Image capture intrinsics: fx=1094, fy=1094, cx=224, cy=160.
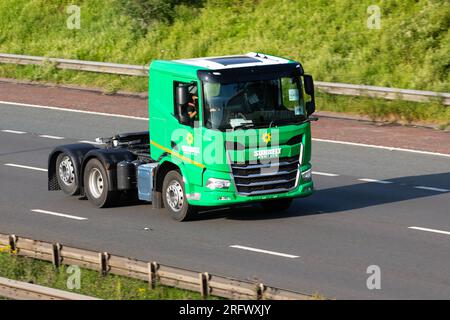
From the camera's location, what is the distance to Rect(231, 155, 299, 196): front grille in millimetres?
17547

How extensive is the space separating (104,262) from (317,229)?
14.9 feet

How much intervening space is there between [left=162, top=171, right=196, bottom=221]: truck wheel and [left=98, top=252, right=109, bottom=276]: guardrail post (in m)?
3.86

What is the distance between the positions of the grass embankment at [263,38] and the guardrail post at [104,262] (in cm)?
1416

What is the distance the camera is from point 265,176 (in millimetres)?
17656

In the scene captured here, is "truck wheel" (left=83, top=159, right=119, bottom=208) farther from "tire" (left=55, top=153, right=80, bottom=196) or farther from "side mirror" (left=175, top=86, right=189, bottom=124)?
"side mirror" (left=175, top=86, right=189, bottom=124)

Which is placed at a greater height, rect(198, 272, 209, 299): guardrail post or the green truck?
the green truck

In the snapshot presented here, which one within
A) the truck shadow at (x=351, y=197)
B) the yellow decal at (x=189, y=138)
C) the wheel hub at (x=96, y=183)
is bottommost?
the truck shadow at (x=351, y=197)

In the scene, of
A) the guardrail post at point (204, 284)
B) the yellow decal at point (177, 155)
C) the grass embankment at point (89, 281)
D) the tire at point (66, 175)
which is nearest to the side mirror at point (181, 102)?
the yellow decal at point (177, 155)

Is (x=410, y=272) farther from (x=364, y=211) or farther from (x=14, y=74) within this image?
(x=14, y=74)

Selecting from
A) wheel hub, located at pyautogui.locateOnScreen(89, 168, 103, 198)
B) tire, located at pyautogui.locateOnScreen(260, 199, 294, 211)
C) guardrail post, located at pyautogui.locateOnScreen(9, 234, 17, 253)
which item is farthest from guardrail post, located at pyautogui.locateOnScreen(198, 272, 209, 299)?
wheel hub, located at pyautogui.locateOnScreen(89, 168, 103, 198)

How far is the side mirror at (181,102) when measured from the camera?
17375 mm

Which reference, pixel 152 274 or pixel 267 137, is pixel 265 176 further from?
pixel 152 274

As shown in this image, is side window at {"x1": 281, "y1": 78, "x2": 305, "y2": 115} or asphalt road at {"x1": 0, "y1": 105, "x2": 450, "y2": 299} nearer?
asphalt road at {"x1": 0, "y1": 105, "x2": 450, "y2": 299}

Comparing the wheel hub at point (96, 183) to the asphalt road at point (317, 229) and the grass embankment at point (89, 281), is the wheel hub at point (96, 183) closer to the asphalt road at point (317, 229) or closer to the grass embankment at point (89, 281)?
the asphalt road at point (317, 229)
